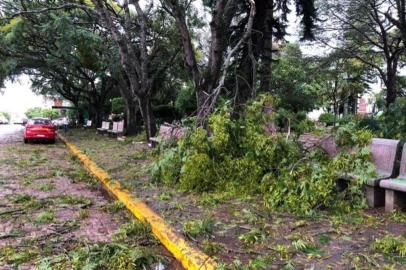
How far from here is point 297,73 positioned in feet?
100

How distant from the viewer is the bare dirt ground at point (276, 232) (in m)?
4.29

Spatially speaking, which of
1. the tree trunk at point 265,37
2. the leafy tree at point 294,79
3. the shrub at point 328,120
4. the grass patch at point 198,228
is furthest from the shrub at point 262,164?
the leafy tree at point 294,79

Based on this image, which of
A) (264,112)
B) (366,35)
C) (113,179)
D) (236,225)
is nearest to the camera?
(236,225)

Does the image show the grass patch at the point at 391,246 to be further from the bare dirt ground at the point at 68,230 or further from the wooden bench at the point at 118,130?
the wooden bench at the point at 118,130

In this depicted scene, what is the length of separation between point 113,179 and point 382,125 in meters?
7.61

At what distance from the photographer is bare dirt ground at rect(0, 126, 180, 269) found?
4727 millimetres

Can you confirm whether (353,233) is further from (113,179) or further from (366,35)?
(366,35)

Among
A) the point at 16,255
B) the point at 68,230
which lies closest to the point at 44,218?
the point at 68,230

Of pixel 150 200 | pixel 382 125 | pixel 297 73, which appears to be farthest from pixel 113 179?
pixel 297 73

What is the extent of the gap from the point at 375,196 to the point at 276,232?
6.24 ft

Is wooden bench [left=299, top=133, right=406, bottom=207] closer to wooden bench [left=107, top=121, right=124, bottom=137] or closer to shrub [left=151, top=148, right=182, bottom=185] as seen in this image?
shrub [left=151, top=148, right=182, bottom=185]

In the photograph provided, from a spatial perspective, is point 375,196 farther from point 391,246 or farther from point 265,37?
point 265,37

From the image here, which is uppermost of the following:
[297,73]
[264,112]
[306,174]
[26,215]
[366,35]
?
[366,35]

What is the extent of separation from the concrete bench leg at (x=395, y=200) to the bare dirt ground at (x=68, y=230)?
3136 mm
